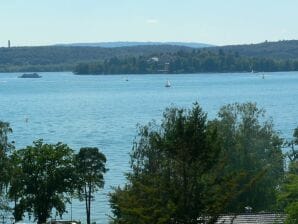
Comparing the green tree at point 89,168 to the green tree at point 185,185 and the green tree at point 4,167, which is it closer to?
the green tree at point 4,167

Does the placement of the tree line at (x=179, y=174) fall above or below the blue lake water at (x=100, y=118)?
above

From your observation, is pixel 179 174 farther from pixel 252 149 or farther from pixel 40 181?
pixel 252 149

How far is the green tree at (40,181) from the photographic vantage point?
2820 centimetres

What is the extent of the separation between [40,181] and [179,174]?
549 inches

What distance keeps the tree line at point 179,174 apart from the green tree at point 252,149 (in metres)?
0.04

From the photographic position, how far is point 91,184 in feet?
106

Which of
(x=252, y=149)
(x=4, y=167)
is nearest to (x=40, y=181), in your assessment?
(x=4, y=167)

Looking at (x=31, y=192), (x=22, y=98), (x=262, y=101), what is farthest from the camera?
(x=22, y=98)

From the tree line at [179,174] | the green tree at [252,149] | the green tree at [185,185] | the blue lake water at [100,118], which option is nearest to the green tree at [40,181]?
the tree line at [179,174]

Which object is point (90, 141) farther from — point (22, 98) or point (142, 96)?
point (22, 98)

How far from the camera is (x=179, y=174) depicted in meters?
15.1

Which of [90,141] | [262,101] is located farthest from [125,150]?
[262,101]

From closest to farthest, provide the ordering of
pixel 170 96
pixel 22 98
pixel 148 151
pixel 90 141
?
pixel 148 151 < pixel 90 141 < pixel 170 96 < pixel 22 98

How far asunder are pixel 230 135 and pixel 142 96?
334 feet
